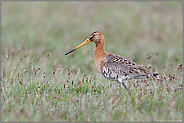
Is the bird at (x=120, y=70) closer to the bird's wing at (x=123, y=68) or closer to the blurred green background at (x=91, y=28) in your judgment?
the bird's wing at (x=123, y=68)

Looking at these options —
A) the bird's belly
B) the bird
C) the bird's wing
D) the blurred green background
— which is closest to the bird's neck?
the bird

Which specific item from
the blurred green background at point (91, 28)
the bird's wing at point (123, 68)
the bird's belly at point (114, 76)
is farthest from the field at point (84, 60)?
the bird's wing at point (123, 68)

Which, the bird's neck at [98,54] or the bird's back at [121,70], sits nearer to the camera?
the bird's back at [121,70]

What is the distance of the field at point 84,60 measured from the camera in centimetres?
434

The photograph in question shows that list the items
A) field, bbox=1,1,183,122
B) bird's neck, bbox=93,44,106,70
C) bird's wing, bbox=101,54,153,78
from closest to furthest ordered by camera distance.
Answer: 1. field, bbox=1,1,183,122
2. bird's wing, bbox=101,54,153,78
3. bird's neck, bbox=93,44,106,70

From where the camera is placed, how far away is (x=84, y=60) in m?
10.2

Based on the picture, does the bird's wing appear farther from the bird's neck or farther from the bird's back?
the bird's neck

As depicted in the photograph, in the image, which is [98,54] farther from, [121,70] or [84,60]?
[84,60]

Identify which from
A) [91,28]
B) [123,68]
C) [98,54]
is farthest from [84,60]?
[123,68]

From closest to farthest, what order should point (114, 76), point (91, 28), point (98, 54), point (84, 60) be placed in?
point (114, 76)
point (98, 54)
point (84, 60)
point (91, 28)

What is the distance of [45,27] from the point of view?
12398 mm

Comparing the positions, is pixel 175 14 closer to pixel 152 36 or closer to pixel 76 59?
pixel 152 36

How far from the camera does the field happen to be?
4340 mm

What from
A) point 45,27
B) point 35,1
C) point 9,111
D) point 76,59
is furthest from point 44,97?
point 35,1
